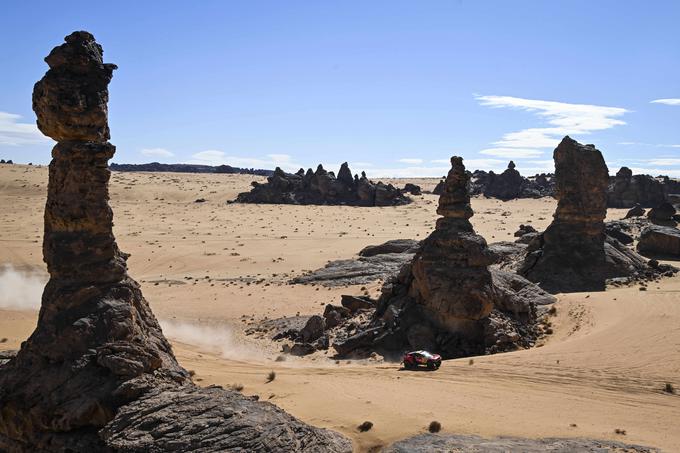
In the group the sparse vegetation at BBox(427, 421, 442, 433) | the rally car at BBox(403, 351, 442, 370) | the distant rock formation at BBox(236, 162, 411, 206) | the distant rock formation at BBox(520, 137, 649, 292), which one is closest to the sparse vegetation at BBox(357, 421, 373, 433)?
the sparse vegetation at BBox(427, 421, 442, 433)

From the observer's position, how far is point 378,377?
59.6 ft

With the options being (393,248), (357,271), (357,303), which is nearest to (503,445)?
(357,303)

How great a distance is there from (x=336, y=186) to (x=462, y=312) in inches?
2402

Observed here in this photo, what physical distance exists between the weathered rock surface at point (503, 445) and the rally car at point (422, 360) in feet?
22.3

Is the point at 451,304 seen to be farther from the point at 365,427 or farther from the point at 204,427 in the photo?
the point at 204,427

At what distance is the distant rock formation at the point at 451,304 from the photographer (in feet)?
73.4

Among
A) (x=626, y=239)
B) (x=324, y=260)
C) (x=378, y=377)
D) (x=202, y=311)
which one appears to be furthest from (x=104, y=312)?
(x=626, y=239)

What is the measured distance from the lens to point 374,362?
22.1 meters

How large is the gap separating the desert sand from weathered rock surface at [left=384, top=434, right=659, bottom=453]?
18.6 inches

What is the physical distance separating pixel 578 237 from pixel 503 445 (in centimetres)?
2336

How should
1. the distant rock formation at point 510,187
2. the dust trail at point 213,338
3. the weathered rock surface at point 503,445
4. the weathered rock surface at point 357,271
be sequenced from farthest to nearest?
the distant rock formation at point 510,187
the weathered rock surface at point 357,271
the dust trail at point 213,338
the weathered rock surface at point 503,445

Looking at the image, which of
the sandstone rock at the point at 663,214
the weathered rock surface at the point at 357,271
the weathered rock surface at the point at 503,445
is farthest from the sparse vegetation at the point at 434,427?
the sandstone rock at the point at 663,214

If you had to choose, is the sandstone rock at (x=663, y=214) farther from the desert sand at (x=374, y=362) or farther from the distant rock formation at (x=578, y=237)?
the distant rock formation at (x=578, y=237)

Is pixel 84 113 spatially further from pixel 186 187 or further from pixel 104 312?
pixel 186 187
